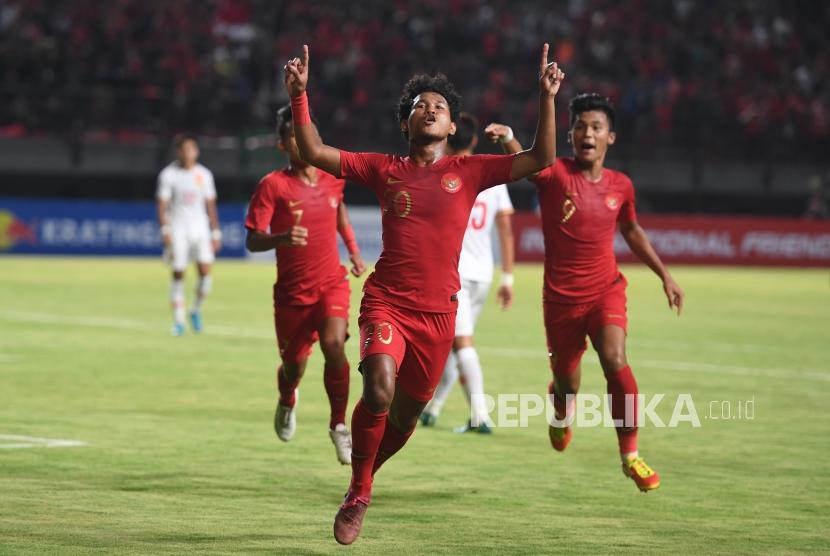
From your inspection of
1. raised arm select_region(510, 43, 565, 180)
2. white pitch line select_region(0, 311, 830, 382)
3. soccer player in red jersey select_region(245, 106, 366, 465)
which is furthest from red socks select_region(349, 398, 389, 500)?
white pitch line select_region(0, 311, 830, 382)

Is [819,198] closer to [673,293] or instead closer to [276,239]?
[673,293]

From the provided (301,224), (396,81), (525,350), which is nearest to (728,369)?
(525,350)

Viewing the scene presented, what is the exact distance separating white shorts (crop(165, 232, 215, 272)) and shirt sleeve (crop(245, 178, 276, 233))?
1011 cm

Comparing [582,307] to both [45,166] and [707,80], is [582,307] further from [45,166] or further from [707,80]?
[707,80]

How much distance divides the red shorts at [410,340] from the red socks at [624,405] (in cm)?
162

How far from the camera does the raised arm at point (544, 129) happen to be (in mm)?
6898

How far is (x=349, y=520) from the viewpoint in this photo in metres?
6.88

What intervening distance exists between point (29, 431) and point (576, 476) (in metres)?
4.03

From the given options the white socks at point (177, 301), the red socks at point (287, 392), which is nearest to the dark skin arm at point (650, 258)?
the red socks at point (287, 392)

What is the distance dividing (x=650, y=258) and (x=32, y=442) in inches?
172

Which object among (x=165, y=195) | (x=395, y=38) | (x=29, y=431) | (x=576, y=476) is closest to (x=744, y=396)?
(x=576, y=476)

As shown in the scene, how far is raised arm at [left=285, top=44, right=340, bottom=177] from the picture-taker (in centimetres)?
704

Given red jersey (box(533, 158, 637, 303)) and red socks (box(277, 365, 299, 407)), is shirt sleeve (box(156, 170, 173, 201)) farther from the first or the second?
red jersey (box(533, 158, 637, 303))

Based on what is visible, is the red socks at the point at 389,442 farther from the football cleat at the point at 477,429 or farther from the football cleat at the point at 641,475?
the football cleat at the point at 477,429
